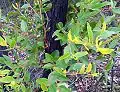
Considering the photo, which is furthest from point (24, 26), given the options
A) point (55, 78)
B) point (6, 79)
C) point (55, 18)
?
Answer: point (55, 78)

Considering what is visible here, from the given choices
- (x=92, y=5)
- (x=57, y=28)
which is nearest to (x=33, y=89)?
(x=57, y=28)

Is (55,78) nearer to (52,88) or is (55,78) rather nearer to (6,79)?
(52,88)

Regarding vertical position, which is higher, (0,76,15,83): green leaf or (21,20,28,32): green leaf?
(21,20,28,32): green leaf

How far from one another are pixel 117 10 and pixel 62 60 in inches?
11.9

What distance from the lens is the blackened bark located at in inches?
52.5

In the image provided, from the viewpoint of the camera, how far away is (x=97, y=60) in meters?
1.17

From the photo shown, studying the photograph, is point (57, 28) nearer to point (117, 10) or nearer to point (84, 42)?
point (117, 10)

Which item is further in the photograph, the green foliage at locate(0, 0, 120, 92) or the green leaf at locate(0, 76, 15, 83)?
the green leaf at locate(0, 76, 15, 83)

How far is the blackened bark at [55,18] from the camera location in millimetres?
1334

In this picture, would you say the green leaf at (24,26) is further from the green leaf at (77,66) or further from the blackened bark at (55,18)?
the green leaf at (77,66)

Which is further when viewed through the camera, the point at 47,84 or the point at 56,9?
the point at 56,9

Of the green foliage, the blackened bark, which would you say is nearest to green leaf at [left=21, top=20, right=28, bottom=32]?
the green foliage

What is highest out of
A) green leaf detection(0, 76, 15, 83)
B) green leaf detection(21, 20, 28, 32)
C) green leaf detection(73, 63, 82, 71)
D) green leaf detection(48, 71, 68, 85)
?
green leaf detection(21, 20, 28, 32)

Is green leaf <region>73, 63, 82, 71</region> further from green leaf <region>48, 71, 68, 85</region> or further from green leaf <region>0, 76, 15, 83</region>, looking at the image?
green leaf <region>0, 76, 15, 83</region>
